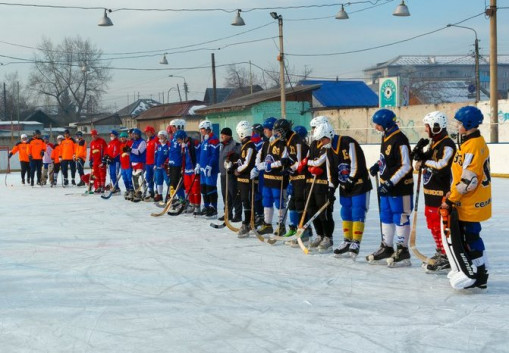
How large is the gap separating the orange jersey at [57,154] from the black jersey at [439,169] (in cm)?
1500

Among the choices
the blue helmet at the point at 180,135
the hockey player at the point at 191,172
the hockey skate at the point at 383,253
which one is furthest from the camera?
the blue helmet at the point at 180,135

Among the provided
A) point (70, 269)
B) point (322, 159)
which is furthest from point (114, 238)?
point (322, 159)

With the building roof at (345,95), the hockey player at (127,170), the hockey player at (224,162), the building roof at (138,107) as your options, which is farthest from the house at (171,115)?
the hockey player at (224,162)

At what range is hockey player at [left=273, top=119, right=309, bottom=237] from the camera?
8.42 metres

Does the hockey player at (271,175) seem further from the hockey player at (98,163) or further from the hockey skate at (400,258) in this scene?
the hockey player at (98,163)

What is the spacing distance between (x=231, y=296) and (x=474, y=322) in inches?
77.2

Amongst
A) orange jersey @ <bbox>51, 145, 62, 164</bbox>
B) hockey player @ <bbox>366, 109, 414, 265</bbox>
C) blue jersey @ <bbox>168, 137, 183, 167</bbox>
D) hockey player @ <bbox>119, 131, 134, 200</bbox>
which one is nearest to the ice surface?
hockey player @ <bbox>366, 109, 414, 265</bbox>

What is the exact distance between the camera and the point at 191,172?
12102mm

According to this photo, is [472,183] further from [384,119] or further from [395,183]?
[384,119]

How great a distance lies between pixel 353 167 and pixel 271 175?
179 cm

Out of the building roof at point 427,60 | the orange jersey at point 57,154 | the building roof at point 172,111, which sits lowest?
the orange jersey at point 57,154

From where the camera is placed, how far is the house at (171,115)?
166 ft

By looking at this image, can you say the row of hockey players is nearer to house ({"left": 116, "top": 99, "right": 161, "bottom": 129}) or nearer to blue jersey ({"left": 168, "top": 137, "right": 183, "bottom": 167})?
blue jersey ({"left": 168, "top": 137, "right": 183, "bottom": 167})

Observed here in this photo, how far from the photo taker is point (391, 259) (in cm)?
688
